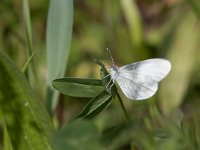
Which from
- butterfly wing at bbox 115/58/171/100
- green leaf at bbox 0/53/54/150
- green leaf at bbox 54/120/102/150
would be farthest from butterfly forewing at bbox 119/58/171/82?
green leaf at bbox 54/120/102/150

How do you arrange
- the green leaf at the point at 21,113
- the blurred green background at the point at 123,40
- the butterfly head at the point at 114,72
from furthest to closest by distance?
the blurred green background at the point at 123,40 → the butterfly head at the point at 114,72 → the green leaf at the point at 21,113

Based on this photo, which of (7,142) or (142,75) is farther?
(142,75)

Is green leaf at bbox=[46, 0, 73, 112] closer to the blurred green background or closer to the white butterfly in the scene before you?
the white butterfly

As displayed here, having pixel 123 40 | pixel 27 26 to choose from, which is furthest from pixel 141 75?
pixel 123 40

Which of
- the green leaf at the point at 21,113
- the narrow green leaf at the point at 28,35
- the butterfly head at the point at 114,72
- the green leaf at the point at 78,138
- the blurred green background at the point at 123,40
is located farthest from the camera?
the blurred green background at the point at 123,40

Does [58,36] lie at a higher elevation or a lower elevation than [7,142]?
higher

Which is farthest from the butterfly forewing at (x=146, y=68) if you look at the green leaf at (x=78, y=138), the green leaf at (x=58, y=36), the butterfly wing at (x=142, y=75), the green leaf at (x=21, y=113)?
the green leaf at (x=78, y=138)

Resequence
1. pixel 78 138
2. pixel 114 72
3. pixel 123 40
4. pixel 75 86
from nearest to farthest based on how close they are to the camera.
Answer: pixel 78 138 → pixel 75 86 → pixel 114 72 → pixel 123 40

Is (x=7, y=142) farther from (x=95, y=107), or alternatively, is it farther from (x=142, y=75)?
(x=142, y=75)

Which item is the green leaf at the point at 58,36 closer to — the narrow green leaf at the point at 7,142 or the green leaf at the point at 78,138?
the narrow green leaf at the point at 7,142
